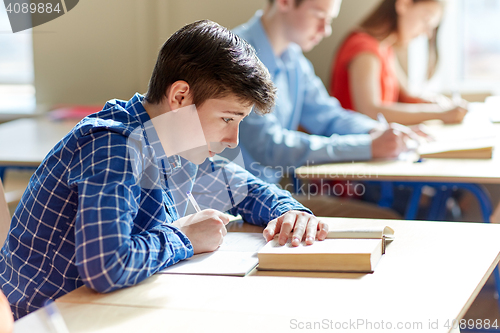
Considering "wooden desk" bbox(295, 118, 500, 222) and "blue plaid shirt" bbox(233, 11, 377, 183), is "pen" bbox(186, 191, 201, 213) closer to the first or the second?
"blue plaid shirt" bbox(233, 11, 377, 183)

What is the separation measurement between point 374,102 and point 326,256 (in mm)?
1766

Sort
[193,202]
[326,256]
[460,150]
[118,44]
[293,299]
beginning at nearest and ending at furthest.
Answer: [293,299]
[326,256]
[193,202]
[460,150]
[118,44]

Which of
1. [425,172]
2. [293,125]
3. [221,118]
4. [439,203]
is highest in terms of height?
[221,118]

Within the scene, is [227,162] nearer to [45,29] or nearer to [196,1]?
[196,1]

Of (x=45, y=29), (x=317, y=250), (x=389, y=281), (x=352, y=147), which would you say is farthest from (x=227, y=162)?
(x=45, y=29)

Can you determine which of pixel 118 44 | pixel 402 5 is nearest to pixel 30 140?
pixel 118 44

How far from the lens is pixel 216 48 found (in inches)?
35.0

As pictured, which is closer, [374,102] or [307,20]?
[307,20]

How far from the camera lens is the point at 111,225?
73cm

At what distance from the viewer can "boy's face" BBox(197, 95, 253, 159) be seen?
2.98ft

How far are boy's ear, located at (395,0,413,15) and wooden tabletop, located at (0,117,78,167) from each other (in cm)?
177

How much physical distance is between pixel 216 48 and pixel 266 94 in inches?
4.7

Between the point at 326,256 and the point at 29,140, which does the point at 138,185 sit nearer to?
the point at 326,256

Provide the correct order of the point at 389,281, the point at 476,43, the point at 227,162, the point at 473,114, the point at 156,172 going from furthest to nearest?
the point at 476,43 < the point at 473,114 < the point at 227,162 < the point at 156,172 < the point at 389,281
